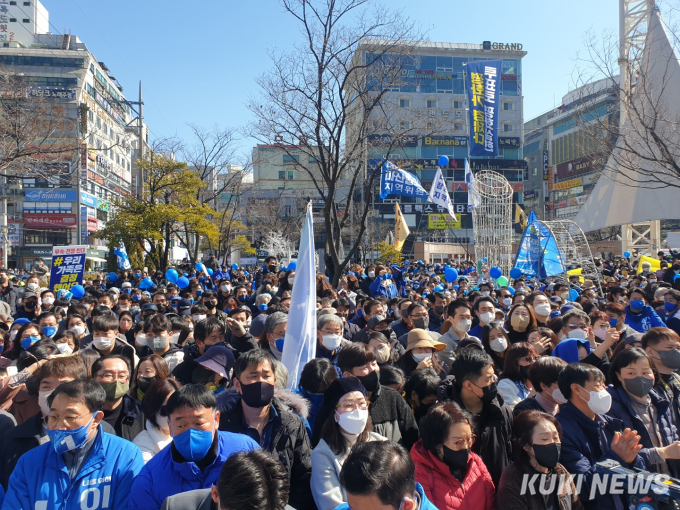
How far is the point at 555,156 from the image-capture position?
81.4m

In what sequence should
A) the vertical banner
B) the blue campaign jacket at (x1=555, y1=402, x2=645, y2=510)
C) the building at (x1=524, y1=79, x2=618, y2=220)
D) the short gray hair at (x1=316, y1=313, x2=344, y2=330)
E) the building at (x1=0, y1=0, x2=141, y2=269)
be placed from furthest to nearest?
the building at (x1=524, y1=79, x2=618, y2=220), the building at (x1=0, y1=0, x2=141, y2=269), the vertical banner, the short gray hair at (x1=316, y1=313, x2=344, y2=330), the blue campaign jacket at (x1=555, y1=402, x2=645, y2=510)

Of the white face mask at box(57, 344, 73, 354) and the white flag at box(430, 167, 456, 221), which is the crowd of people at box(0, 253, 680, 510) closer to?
the white face mask at box(57, 344, 73, 354)

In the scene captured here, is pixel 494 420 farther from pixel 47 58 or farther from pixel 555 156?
pixel 555 156

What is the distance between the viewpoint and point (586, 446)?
3.37 m

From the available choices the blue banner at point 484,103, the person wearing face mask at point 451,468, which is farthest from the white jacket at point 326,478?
the blue banner at point 484,103

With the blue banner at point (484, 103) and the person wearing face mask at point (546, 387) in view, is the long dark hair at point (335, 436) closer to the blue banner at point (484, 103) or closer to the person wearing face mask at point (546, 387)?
the person wearing face mask at point (546, 387)

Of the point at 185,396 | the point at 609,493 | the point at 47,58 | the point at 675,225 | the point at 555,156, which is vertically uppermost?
the point at 47,58

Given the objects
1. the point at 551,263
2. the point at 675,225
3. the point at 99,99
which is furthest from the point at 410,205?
the point at 551,263

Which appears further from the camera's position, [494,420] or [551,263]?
[551,263]

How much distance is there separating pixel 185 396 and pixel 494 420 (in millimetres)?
1918

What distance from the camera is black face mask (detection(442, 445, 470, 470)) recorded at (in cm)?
312

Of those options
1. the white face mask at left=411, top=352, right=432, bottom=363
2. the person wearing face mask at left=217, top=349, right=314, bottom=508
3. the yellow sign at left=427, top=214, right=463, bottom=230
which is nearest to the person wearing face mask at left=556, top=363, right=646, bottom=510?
the person wearing face mask at left=217, top=349, right=314, bottom=508

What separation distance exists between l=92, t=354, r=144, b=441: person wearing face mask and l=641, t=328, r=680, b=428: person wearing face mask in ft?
12.3

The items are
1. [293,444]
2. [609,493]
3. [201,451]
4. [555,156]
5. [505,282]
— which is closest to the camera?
[201,451]
